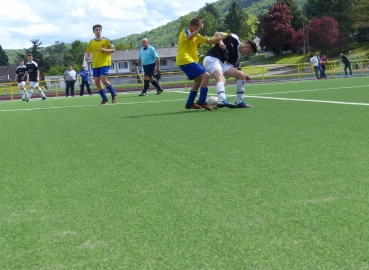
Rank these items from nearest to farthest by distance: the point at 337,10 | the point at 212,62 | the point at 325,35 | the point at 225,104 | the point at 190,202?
the point at 190,202
the point at 225,104
the point at 212,62
the point at 325,35
the point at 337,10

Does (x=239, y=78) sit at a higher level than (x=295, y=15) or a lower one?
lower

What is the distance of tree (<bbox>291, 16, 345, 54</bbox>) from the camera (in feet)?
273

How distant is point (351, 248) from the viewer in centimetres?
195

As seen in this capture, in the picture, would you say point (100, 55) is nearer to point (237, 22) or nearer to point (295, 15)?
point (295, 15)

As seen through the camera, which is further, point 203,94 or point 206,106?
point 203,94

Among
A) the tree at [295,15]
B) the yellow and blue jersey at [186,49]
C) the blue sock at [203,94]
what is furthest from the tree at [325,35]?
the blue sock at [203,94]

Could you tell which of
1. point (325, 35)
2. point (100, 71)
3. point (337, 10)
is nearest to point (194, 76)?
point (100, 71)

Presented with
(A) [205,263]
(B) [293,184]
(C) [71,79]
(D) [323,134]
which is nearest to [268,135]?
(D) [323,134]

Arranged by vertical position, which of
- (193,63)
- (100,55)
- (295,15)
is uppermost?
(295,15)

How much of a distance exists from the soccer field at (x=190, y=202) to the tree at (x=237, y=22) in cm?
12177

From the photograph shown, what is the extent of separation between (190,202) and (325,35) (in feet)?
281

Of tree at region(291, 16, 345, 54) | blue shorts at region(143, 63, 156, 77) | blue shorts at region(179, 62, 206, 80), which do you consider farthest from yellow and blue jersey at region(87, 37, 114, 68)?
tree at region(291, 16, 345, 54)

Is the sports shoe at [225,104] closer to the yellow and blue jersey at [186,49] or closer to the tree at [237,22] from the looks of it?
the yellow and blue jersey at [186,49]

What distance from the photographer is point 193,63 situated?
9156 millimetres
